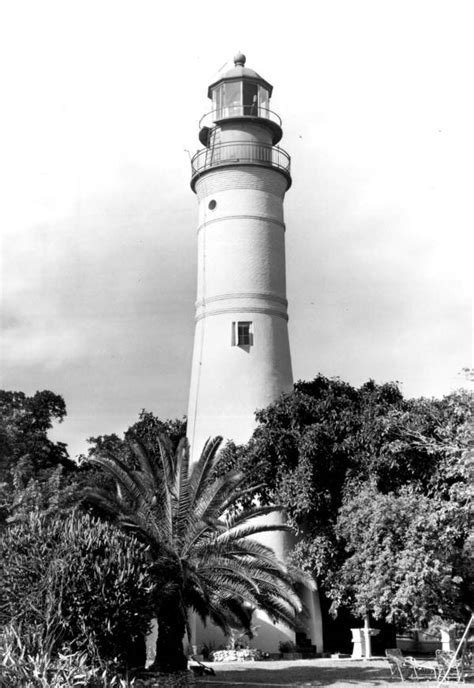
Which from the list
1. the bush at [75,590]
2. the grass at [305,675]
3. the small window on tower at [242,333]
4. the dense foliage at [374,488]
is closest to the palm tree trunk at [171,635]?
the grass at [305,675]

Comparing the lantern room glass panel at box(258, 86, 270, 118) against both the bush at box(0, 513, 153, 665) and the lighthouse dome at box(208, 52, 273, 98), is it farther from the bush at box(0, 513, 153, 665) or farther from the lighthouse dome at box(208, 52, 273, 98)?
the bush at box(0, 513, 153, 665)

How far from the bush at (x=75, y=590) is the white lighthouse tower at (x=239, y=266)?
13282mm

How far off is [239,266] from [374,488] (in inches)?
409

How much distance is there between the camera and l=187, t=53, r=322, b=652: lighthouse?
31.5 m

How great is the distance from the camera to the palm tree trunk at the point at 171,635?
818 inches

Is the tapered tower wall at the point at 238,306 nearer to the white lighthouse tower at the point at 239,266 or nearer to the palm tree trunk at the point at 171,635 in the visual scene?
the white lighthouse tower at the point at 239,266

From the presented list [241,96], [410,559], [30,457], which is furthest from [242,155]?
[410,559]

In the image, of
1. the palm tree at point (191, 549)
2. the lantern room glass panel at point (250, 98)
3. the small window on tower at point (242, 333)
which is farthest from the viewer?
the lantern room glass panel at point (250, 98)

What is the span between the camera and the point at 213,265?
106 feet

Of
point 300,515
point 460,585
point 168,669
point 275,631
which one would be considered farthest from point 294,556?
point 168,669

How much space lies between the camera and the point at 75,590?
16.7m

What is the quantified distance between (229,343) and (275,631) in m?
10.0

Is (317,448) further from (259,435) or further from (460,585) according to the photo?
(460,585)

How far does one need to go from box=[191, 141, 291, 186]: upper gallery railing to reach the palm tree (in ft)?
46.6
